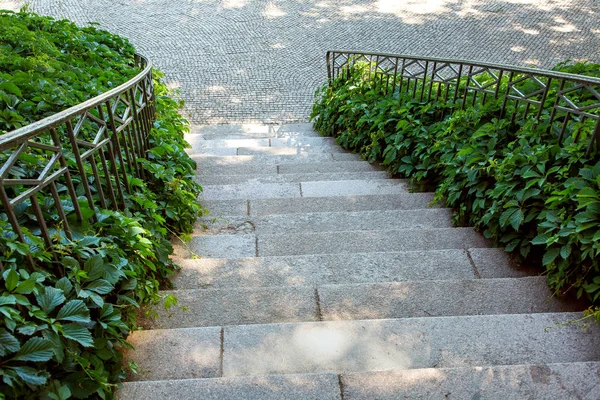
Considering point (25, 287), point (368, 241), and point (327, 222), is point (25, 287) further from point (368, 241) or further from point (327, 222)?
point (327, 222)

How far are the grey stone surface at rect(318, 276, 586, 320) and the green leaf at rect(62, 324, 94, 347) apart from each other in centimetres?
109

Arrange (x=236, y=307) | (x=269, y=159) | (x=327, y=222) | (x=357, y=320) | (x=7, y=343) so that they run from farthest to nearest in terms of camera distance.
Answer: (x=269, y=159) → (x=327, y=222) → (x=236, y=307) → (x=357, y=320) → (x=7, y=343)

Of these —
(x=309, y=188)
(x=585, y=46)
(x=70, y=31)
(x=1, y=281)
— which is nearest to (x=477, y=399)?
(x=1, y=281)

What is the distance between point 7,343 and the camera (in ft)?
4.17

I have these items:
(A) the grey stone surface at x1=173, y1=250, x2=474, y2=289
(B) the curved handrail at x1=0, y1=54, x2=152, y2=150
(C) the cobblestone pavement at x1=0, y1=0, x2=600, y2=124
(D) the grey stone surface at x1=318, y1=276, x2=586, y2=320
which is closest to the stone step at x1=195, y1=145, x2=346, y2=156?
(C) the cobblestone pavement at x1=0, y1=0, x2=600, y2=124

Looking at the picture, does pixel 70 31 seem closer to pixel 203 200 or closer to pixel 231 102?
pixel 203 200

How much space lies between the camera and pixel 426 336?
191 centimetres

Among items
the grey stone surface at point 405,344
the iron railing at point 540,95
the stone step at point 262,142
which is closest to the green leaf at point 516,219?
the iron railing at point 540,95

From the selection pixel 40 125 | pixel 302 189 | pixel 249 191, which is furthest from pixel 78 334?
pixel 302 189

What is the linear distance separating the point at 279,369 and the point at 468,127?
8.70 ft

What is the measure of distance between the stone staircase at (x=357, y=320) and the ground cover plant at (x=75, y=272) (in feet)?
0.60

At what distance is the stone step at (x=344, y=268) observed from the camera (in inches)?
99.0

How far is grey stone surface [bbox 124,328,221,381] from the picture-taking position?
1.76 metres

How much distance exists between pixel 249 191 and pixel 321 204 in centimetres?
74
